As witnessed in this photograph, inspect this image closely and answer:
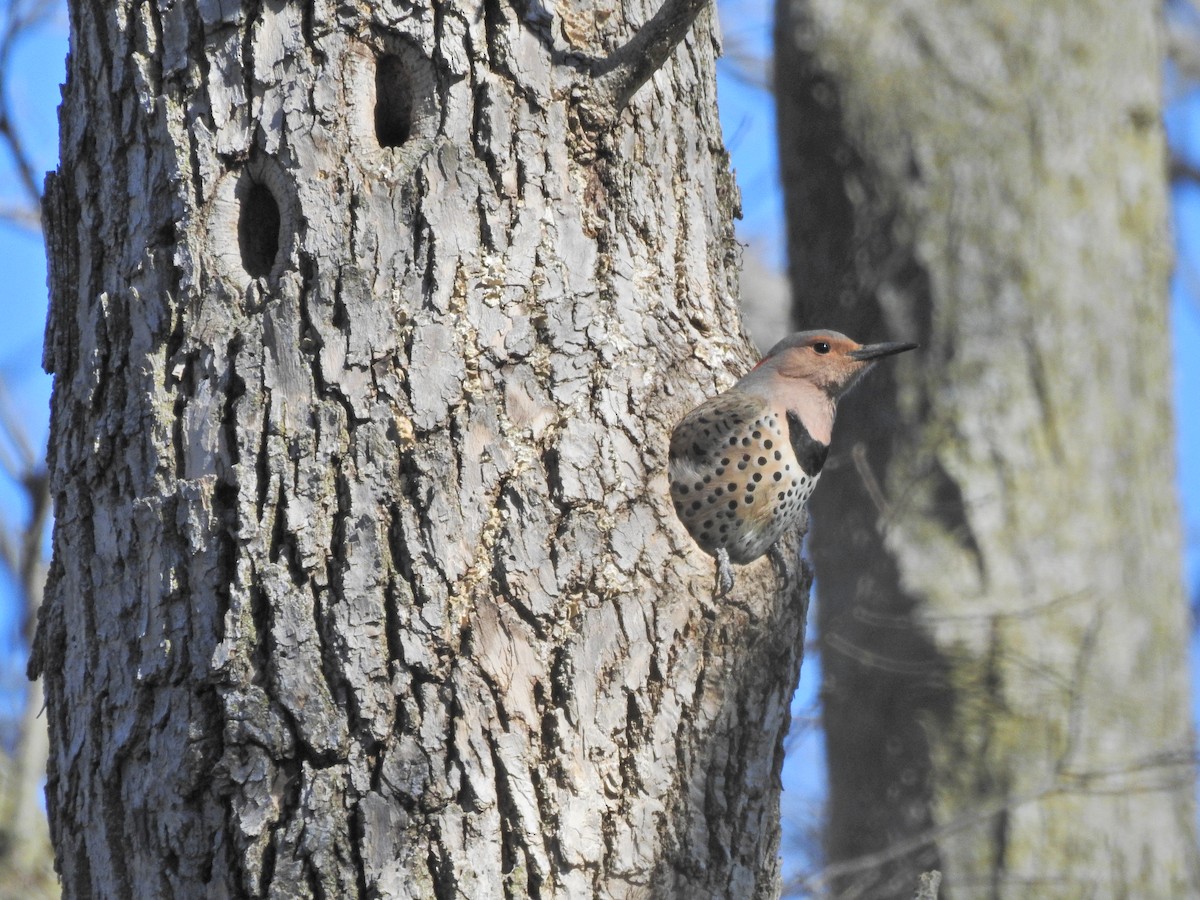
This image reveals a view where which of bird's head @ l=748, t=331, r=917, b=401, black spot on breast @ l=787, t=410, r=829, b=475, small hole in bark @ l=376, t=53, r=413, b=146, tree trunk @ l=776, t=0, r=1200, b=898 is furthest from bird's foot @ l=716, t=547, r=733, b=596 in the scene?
tree trunk @ l=776, t=0, r=1200, b=898

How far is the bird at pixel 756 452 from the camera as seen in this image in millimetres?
2914

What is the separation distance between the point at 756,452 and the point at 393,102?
116cm

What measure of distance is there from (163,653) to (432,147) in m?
1.11

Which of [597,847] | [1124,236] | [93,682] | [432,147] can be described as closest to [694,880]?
[597,847]

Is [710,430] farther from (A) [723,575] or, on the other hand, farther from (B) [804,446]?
(B) [804,446]

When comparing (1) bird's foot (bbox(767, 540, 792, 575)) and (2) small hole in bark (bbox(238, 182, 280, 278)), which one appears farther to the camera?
(1) bird's foot (bbox(767, 540, 792, 575))

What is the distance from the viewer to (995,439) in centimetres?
548

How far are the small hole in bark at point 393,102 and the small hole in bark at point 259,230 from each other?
27 centimetres

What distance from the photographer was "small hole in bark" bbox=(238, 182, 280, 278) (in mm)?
2678

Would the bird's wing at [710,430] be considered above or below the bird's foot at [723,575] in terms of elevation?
above

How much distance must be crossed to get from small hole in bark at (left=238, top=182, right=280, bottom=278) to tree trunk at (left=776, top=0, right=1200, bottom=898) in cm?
274

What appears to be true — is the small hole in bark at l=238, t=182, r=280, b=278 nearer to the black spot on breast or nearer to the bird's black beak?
the black spot on breast

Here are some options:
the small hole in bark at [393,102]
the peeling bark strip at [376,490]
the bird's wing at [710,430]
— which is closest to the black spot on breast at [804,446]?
the bird's wing at [710,430]

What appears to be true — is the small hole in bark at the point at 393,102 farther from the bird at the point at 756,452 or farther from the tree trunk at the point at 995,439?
the tree trunk at the point at 995,439
